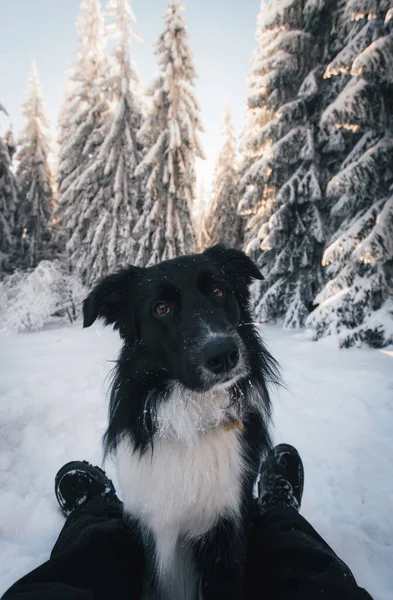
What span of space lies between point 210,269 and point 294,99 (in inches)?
447

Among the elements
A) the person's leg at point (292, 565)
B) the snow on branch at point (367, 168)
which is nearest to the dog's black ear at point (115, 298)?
the person's leg at point (292, 565)

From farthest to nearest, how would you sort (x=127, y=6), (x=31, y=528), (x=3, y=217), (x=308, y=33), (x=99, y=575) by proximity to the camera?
1. (x=3, y=217)
2. (x=127, y=6)
3. (x=308, y=33)
4. (x=31, y=528)
5. (x=99, y=575)

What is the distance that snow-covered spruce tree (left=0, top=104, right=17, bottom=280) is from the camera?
65.2 ft

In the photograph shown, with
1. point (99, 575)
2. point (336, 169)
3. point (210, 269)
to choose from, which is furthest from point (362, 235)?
point (99, 575)

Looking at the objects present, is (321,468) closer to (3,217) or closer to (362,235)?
(362,235)

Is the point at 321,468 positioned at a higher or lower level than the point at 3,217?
lower

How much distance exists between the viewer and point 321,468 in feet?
10.3

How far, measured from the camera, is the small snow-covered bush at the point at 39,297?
52.7 feet

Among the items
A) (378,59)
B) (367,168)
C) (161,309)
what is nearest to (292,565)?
(161,309)

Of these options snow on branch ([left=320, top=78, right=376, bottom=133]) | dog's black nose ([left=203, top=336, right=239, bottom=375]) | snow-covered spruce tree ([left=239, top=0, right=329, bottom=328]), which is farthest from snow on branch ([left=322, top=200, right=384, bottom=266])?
dog's black nose ([left=203, top=336, right=239, bottom=375])

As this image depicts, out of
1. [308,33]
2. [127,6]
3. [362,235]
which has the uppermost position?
[127,6]

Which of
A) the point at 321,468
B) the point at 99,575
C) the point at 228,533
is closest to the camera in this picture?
the point at 99,575

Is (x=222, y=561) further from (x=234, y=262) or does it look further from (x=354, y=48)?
(x=354, y=48)

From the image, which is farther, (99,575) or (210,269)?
(210,269)
